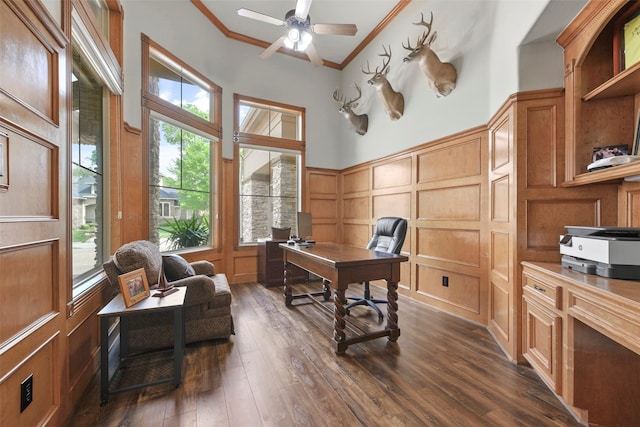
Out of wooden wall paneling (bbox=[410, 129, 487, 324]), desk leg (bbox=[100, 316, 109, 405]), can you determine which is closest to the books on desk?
wooden wall paneling (bbox=[410, 129, 487, 324])

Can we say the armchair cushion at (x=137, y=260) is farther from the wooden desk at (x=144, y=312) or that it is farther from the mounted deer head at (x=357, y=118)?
the mounted deer head at (x=357, y=118)

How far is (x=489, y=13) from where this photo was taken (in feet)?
9.10

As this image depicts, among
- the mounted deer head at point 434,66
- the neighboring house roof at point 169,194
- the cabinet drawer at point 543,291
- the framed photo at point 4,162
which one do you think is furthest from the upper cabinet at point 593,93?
the neighboring house roof at point 169,194

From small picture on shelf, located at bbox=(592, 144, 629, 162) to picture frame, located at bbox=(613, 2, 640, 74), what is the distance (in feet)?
1.67

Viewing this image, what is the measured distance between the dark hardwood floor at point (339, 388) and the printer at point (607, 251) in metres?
0.92

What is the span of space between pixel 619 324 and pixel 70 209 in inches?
120

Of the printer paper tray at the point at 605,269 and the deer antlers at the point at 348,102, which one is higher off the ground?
the deer antlers at the point at 348,102

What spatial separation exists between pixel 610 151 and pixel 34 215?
11.8ft

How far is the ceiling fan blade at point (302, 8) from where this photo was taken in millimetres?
2862

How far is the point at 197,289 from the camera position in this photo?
7.89 ft

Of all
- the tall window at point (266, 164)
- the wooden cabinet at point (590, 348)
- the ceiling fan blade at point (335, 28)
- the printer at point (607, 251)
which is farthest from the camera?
the tall window at point (266, 164)

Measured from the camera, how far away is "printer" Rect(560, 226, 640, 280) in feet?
4.84

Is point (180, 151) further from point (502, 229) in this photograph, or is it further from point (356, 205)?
point (502, 229)

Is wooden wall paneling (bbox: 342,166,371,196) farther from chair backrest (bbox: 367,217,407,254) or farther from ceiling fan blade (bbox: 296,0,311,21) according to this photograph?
ceiling fan blade (bbox: 296,0,311,21)
